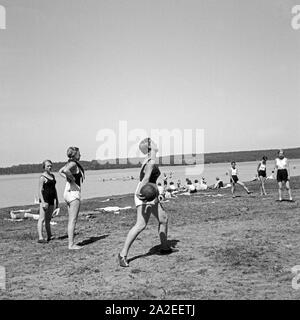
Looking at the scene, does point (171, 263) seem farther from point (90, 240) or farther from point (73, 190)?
point (90, 240)

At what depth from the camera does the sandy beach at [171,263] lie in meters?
5.37

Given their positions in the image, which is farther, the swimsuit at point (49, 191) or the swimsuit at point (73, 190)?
the swimsuit at point (49, 191)

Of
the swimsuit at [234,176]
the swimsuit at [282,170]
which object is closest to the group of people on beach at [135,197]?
the swimsuit at [282,170]

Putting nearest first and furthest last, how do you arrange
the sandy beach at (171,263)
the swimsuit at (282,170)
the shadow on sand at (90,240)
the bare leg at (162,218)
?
the sandy beach at (171,263)
the bare leg at (162,218)
the shadow on sand at (90,240)
the swimsuit at (282,170)

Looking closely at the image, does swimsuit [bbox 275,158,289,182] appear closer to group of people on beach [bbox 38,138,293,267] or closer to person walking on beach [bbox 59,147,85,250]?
group of people on beach [bbox 38,138,293,267]

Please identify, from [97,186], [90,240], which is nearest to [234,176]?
[90,240]

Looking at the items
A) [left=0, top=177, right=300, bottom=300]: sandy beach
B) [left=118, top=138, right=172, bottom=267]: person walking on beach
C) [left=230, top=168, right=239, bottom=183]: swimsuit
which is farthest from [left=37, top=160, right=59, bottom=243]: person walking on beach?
[left=230, top=168, right=239, bottom=183]: swimsuit

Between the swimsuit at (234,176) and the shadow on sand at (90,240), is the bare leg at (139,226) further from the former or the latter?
the swimsuit at (234,176)

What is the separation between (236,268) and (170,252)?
1609 millimetres

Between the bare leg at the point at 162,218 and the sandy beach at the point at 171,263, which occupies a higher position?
the bare leg at the point at 162,218

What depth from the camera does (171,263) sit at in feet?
21.9
